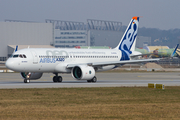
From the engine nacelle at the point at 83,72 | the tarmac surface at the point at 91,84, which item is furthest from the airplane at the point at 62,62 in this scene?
the tarmac surface at the point at 91,84

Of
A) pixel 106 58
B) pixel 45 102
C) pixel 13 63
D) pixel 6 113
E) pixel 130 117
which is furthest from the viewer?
pixel 106 58

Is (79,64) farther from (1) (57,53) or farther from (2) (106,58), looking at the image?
(2) (106,58)

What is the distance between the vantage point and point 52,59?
1642 inches

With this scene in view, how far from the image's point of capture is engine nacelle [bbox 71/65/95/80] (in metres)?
40.8

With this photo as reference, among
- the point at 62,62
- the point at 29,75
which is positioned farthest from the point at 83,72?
the point at 29,75

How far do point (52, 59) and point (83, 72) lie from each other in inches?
170

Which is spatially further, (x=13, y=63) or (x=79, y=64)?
(x=79, y=64)

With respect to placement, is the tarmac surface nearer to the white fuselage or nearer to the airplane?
the airplane

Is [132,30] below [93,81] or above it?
above

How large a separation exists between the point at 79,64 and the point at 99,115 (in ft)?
84.5

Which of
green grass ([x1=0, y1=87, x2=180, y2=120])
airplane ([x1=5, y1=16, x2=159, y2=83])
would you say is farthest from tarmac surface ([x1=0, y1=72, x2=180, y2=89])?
green grass ([x1=0, y1=87, x2=180, y2=120])

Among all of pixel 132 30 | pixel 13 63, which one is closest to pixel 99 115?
pixel 13 63

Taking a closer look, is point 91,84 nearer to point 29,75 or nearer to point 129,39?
point 29,75

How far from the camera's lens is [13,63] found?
38719 mm
